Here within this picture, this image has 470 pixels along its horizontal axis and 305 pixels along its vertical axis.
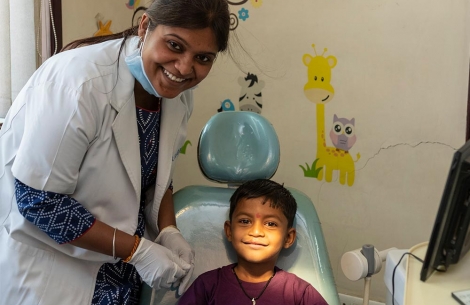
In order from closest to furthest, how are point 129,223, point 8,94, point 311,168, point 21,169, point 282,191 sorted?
point 21,169, point 129,223, point 282,191, point 8,94, point 311,168

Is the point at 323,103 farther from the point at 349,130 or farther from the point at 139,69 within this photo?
the point at 139,69

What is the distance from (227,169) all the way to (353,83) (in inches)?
31.9

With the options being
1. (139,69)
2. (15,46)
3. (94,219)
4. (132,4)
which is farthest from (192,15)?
(132,4)

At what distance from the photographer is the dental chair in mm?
1558

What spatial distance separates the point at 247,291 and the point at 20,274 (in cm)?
61

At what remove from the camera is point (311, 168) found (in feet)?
7.55

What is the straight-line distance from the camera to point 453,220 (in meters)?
0.97

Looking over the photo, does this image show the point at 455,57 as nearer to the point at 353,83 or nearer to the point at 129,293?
the point at 353,83

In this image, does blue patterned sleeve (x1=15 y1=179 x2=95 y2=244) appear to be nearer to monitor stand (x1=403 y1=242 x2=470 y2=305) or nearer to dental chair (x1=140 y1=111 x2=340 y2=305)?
dental chair (x1=140 y1=111 x2=340 y2=305)

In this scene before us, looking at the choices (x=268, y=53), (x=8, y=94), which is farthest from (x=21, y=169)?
(x=268, y=53)

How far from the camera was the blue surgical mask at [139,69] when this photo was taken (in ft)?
4.25

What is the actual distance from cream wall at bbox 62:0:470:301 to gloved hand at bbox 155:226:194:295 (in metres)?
0.94

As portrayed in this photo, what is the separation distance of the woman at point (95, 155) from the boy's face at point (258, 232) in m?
0.18

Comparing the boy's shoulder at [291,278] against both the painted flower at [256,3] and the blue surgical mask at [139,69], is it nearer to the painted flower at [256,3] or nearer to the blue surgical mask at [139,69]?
the blue surgical mask at [139,69]
